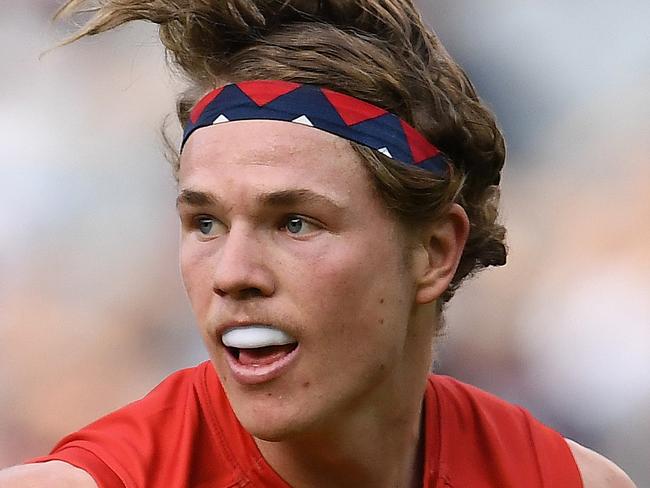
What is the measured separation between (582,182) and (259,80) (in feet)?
4.46

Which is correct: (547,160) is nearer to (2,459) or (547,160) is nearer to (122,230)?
(122,230)

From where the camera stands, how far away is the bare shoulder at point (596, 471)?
1467 millimetres

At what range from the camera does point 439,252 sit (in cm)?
130

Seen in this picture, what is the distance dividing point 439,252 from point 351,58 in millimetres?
263

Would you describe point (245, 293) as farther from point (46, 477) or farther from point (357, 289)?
point (46, 477)

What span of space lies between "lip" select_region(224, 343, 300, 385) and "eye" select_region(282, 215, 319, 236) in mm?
123

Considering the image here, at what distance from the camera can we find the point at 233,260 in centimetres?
110

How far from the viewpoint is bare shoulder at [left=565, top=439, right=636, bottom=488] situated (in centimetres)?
147

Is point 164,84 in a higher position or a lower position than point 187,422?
higher

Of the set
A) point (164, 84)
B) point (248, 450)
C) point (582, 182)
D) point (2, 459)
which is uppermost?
point (164, 84)

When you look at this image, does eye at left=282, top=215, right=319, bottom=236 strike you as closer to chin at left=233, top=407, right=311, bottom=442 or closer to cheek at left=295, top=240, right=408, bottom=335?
cheek at left=295, top=240, right=408, bottom=335

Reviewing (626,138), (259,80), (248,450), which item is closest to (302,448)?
(248,450)

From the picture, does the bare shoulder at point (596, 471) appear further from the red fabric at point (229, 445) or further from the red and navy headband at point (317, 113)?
the red and navy headband at point (317, 113)

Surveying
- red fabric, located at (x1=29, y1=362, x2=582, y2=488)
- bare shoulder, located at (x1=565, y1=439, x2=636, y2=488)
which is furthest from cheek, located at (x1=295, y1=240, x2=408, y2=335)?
bare shoulder, located at (x1=565, y1=439, x2=636, y2=488)
